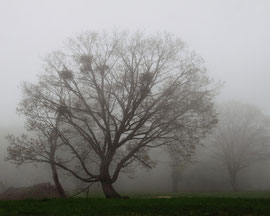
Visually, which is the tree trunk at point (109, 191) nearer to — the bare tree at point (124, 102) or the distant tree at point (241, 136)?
the bare tree at point (124, 102)

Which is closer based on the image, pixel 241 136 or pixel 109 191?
pixel 109 191

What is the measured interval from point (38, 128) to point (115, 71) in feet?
22.7

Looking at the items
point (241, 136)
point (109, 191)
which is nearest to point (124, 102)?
point (109, 191)

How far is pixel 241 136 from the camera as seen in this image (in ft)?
147

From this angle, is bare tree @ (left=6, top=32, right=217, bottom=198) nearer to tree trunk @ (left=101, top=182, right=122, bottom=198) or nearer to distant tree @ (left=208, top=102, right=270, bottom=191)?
tree trunk @ (left=101, top=182, right=122, bottom=198)

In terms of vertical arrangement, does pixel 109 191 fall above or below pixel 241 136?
below

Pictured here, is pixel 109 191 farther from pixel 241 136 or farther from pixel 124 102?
pixel 241 136

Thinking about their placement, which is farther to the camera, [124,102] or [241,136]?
→ [241,136]

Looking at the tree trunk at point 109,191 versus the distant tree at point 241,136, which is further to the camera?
the distant tree at point 241,136

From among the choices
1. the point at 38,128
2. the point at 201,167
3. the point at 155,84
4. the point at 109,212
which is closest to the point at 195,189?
the point at 201,167

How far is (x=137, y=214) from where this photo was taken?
10.3 m

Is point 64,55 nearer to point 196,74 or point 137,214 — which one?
point 196,74

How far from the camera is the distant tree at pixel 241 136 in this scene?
4294 cm

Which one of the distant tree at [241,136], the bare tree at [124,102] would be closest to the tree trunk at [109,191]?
the bare tree at [124,102]
